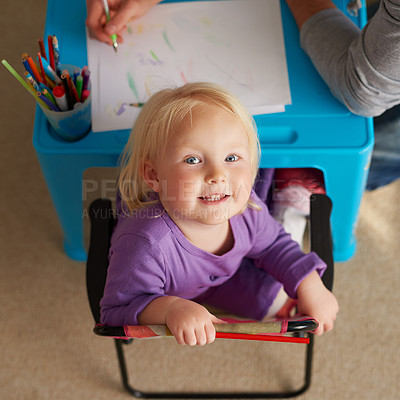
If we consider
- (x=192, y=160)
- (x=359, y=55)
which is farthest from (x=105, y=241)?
(x=359, y=55)

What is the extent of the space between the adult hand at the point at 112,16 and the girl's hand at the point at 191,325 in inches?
21.6

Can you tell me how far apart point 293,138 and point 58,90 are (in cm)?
41

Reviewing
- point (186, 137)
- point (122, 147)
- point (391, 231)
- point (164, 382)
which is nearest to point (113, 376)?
point (164, 382)

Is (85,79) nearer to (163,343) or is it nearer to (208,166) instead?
(208,166)

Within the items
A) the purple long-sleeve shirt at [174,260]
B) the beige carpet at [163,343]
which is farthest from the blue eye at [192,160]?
the beige carpet at [163,343]

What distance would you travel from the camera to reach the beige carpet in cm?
118

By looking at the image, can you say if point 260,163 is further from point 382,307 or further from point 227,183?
point 382,307

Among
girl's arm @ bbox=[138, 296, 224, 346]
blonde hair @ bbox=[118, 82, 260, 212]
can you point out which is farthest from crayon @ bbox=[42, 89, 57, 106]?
girl's arm @ bbox=[138, 296, 224, 346]

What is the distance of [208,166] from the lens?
80 centimetres

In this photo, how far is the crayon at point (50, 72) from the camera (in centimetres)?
86

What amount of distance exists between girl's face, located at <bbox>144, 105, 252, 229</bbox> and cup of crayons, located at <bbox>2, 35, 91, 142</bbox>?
20 centimetres

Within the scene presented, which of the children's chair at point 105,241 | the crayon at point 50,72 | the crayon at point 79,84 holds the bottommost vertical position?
the children's chair at point 105,241

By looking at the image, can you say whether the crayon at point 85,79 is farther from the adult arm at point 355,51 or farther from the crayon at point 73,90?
the adult arm at point 355,51

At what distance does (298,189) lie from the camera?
1.12 metres
